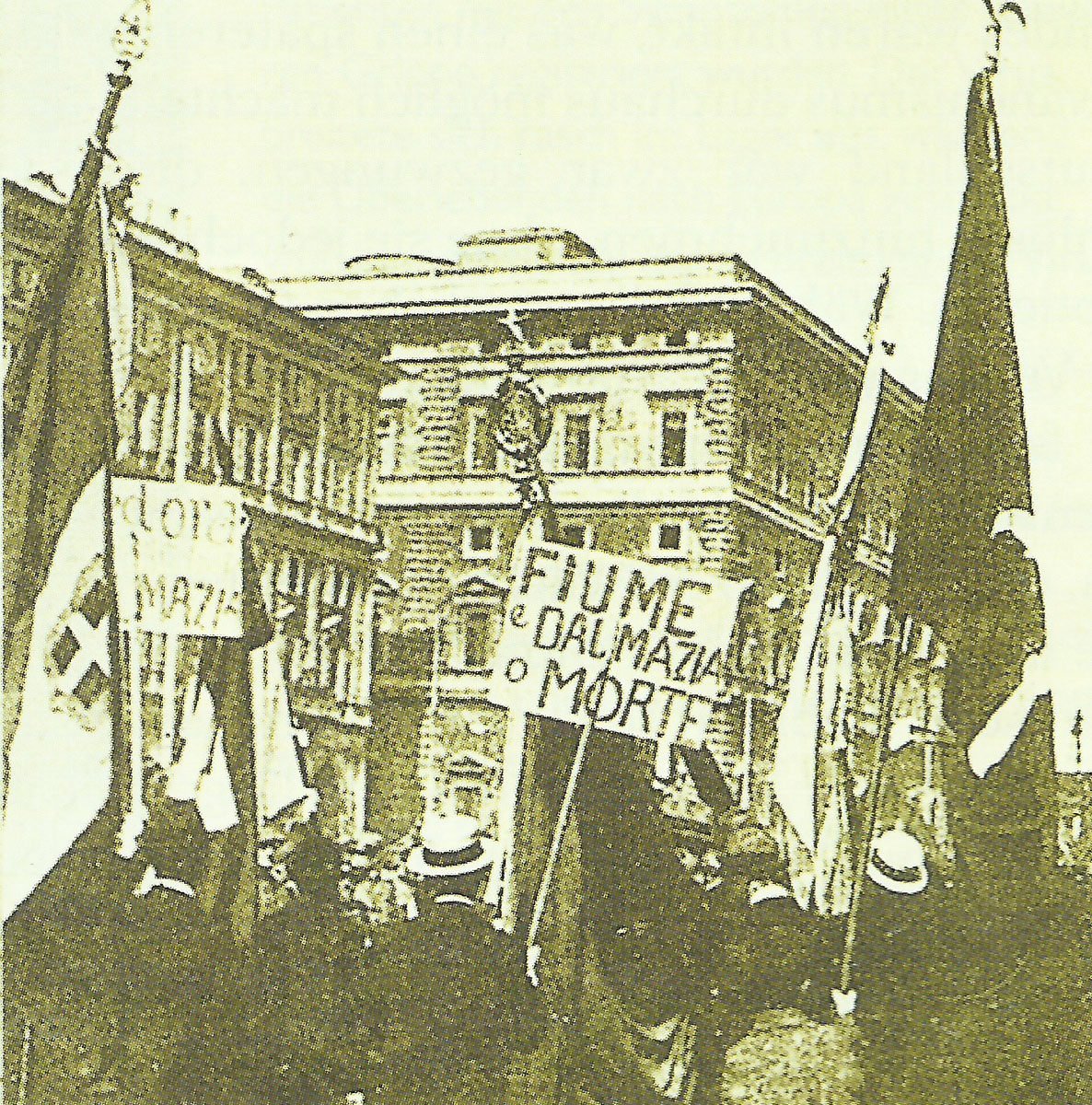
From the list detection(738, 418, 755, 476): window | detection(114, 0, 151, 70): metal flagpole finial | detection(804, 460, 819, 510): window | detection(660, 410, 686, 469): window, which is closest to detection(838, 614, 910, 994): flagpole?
detection(804, 460, 819, 510): window

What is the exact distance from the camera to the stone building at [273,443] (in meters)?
5.62

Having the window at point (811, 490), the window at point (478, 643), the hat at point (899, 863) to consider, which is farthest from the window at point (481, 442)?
the hat at point (899, 863)

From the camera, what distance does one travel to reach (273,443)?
574 cm

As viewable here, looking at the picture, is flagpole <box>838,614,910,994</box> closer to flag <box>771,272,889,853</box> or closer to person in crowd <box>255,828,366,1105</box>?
flag <box>771,272,889,853</box>

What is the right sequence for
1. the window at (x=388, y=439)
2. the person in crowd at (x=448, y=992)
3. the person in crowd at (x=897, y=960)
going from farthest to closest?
the window at (x=388, y=439), the person in crowd at (x=448, y=992), the person in crowd at (x=897, y=960)

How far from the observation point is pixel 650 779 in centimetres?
554

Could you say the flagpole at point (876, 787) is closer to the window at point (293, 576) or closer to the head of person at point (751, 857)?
the head of person at point (751, 857)

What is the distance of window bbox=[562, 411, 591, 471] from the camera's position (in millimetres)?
5613

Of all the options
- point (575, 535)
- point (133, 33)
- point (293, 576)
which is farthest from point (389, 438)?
point (133, 33)

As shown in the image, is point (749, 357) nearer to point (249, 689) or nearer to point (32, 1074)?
point (249, 689)

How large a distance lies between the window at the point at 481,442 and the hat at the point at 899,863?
5.92ft

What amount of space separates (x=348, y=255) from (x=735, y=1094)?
10.2ft

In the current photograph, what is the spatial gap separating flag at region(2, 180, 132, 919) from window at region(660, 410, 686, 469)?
73.0 inches

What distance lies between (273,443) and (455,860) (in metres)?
1.57
